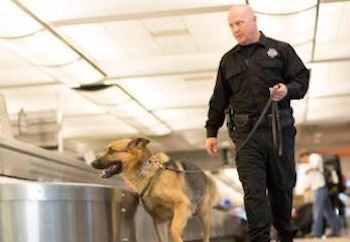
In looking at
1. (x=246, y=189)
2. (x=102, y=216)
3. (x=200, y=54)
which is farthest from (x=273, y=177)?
(x=200, y=54)

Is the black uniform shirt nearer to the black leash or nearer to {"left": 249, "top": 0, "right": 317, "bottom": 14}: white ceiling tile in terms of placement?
the black leash

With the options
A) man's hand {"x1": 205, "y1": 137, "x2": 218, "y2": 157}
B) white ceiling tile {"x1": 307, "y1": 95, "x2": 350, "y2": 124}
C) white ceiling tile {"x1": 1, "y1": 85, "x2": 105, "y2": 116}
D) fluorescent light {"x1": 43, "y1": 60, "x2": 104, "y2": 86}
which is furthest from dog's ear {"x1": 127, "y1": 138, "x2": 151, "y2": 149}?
white ceiling tile {"x1": 307, "y1": 95, "x2": 350, "y2": 124}

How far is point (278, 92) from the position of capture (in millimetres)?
3590

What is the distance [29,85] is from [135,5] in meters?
4.56

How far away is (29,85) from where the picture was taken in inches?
436

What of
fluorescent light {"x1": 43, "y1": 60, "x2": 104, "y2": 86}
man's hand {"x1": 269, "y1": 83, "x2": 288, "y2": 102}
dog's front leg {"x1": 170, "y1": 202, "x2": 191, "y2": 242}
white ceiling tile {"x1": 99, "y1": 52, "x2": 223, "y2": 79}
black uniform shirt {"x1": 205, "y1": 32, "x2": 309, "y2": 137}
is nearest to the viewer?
man's hand {"x1": 269, "y1": 83, "x2": 288, "y2": 102}

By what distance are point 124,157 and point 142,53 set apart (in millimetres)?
4479

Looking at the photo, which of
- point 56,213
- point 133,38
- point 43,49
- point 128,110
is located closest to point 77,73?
point 133,38

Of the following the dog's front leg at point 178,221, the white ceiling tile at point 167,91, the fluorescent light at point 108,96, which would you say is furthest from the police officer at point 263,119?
the fluorescent light at point 108,96

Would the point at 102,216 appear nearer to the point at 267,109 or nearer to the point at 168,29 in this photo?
the point at 267,109

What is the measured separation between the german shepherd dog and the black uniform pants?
41.1 inches

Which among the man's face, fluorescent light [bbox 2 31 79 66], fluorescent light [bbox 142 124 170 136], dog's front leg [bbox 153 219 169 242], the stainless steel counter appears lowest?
dog's front leg [bbox 153 219 169 242]

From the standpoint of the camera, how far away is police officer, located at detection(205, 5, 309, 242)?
3732 millimetres

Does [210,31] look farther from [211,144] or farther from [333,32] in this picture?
[211,144]
